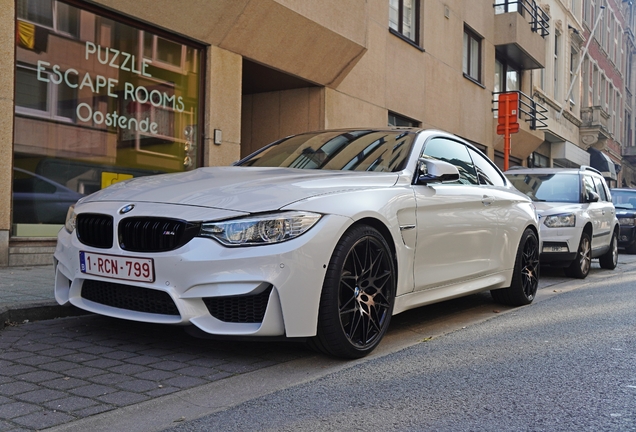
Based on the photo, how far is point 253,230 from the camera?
3832mm

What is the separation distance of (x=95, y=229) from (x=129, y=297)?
1.62 feet

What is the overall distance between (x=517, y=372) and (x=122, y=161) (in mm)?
6829

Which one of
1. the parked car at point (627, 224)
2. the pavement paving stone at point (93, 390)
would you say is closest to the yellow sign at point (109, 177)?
the pavement paving stone at point (93, 390)

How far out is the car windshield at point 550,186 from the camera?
33.7 ft

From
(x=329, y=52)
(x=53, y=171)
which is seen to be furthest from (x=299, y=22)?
(x=53, y=171)

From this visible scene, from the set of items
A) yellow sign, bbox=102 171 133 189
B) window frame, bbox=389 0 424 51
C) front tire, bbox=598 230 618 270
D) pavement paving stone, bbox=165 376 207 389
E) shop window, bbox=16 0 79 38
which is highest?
window frame, bbox=389 0 424 51

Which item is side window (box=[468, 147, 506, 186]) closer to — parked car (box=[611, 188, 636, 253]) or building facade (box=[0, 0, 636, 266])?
building facade (box=[0, 0, 636, 266])

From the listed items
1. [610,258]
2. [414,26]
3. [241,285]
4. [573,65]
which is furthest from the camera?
[573,65]

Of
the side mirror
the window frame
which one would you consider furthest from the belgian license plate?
the window frame

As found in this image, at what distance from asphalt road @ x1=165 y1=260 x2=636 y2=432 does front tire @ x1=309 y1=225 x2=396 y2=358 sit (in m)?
0.16

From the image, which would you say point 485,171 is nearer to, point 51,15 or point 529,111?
point 51,15

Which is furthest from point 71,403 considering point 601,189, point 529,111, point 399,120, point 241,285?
point 529,111

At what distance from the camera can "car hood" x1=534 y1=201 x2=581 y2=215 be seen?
965cm

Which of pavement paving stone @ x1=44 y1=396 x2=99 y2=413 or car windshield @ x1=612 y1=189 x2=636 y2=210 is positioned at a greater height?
car windshield @ x1=612 y1=189 x2=636 y2=210
